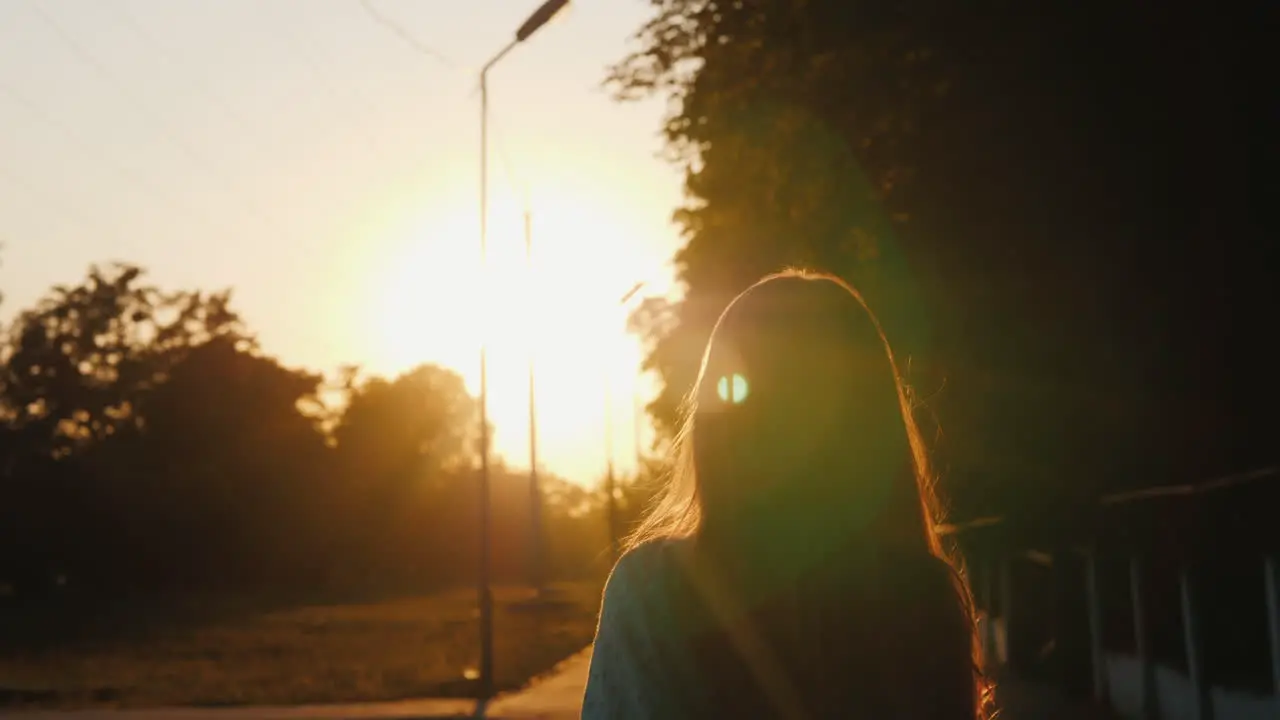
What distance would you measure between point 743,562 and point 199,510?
73591 mm

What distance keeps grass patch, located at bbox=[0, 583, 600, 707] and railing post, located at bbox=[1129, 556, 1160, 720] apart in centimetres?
1191

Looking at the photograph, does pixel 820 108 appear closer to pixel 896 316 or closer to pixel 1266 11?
pixel 896 316

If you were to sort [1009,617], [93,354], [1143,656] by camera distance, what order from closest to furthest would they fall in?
[1143,656] → [1009,617] → [93,354]

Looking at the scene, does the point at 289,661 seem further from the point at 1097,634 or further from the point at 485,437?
the point at 1097,634

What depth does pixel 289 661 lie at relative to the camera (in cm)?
3045

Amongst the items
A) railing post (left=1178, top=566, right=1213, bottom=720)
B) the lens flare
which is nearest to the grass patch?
railing post (left=1178, top=566, right=1213, bottom=720)

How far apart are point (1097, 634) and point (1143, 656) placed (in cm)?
173

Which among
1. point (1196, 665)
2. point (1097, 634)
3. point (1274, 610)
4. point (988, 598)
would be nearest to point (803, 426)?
point (1274, 610)

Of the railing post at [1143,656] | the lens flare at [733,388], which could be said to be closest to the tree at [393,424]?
the railing post at [1143,656]

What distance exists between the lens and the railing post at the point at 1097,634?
49.0 feet

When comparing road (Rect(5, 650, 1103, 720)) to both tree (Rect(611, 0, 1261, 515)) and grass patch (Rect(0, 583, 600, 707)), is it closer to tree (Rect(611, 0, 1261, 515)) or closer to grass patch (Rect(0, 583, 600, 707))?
grass patch (Rect(0, 583, 600, 707))

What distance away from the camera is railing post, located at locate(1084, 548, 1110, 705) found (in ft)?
49.0

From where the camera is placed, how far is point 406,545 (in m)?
96.6

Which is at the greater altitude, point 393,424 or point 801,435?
point 393,424
